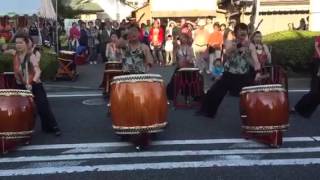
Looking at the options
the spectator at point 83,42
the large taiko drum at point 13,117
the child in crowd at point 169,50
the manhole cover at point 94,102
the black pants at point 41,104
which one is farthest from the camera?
the spectator at point 83,42

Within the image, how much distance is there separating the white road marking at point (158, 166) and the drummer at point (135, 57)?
8.54ft

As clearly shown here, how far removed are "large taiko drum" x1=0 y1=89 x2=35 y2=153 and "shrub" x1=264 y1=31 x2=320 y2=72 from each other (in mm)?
9370

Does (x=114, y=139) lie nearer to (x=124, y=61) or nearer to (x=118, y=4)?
(x=124, y=61)

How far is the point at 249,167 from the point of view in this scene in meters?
7.34

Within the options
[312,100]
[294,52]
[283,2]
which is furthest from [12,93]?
[283,2]

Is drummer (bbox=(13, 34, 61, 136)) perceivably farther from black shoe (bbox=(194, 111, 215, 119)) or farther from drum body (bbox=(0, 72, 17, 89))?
black shoe (bbox=(194, 111, 215, 119))

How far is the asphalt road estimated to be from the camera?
713cm

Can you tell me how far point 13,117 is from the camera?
27.0 ft

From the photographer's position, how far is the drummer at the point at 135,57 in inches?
389

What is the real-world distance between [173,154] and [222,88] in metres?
2.64

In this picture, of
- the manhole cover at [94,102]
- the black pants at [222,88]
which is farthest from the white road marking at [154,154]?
the manhole cover at [94,102]

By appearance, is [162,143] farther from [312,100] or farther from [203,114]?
[312,100]

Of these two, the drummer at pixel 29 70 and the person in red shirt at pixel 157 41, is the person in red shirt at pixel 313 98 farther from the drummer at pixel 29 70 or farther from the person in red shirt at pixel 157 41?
the person in red shirt at pixel 157 41

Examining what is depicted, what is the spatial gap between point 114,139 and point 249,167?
2.42 m
